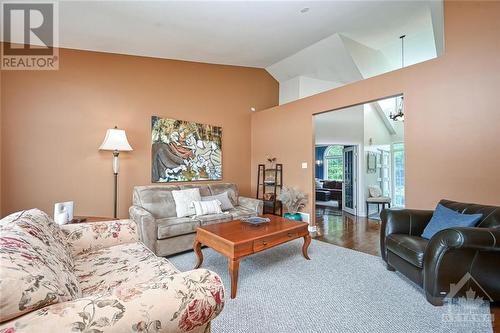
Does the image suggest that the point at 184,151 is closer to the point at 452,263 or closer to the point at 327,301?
the point at 327,301

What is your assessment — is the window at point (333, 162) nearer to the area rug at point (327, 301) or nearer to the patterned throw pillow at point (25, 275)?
the area rug at point (327, 301)

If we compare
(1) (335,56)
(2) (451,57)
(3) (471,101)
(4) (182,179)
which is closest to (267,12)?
(1) (335,56)

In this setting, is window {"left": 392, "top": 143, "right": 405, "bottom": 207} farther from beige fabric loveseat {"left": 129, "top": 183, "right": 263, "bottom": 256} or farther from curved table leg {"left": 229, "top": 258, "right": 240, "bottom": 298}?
curved table leg {"left": 229, "top": 258, "right": 240, "bottom": 298}

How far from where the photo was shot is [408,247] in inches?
85.3

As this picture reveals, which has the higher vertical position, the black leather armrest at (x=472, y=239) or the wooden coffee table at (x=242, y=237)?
the black leather armrest at (x=472, y=239)

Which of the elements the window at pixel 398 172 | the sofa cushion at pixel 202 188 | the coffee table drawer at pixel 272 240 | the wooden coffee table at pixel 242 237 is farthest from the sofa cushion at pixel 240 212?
the window at pixel 398 172

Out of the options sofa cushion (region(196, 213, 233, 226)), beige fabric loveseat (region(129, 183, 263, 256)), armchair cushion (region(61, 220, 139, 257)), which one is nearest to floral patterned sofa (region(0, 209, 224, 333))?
armchair cushion (region(61, 220, 139, 257))

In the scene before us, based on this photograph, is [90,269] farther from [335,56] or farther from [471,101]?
[335,56]

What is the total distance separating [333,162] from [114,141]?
8.23 meters

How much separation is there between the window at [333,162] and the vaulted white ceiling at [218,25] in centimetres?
559

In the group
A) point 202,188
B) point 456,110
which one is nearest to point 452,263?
point 456,110

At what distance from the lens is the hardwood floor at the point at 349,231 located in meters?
3.50

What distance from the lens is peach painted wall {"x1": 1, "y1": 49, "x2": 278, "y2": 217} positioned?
2826 mm

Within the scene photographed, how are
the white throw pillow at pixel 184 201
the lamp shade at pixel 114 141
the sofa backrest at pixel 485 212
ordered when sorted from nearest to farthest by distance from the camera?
the sofa backrest at pixel 485 212, the lamp shade at pixel 114 141, the white throw pillow at pixel 184 201
